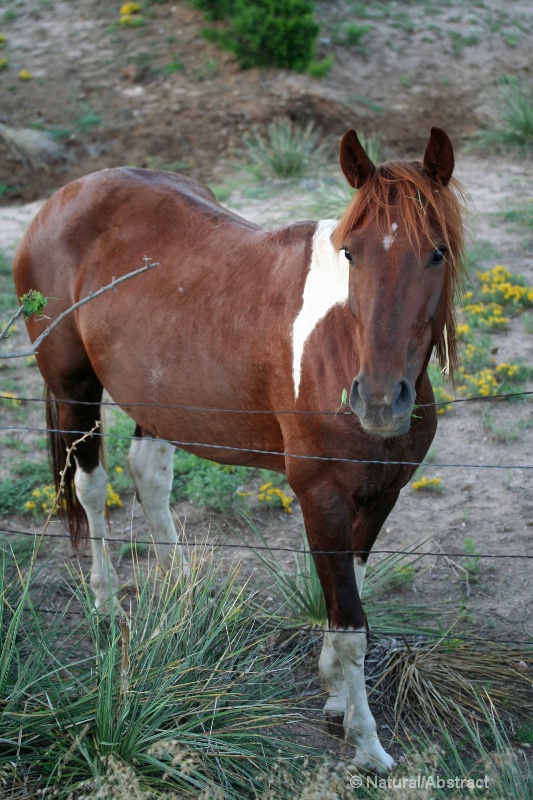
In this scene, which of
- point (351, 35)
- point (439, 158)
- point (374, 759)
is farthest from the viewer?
point (351, 35)

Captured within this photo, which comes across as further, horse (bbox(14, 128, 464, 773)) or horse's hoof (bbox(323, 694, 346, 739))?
horse's hoof (bbox(323, 694, 346, 739))

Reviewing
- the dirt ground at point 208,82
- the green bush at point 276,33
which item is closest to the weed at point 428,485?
the dirt ground at point 208,82

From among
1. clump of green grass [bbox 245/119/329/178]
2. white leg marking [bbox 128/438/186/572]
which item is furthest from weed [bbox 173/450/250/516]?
clump of green grass [bbox 245/119/329/178]

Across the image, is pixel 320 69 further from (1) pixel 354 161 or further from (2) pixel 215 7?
(1) pixel 354 161

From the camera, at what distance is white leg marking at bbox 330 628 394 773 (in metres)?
3.03

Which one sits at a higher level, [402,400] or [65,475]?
[402,400]

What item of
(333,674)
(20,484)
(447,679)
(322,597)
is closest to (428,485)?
(322,597)

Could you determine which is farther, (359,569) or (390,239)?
(359,569)

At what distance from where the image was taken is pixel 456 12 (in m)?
13.4

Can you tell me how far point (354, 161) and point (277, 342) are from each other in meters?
0.76

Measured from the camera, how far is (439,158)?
2723 mm

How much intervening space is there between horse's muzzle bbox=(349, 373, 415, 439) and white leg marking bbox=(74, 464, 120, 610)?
2.07m

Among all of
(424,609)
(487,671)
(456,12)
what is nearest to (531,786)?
(487,671)

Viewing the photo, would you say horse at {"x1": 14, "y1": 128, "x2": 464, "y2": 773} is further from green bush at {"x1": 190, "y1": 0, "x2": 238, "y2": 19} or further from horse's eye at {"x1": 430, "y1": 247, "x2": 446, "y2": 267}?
green bush at {"x1": 190, "y1": 0, "x2": 238, "y2": 19}
